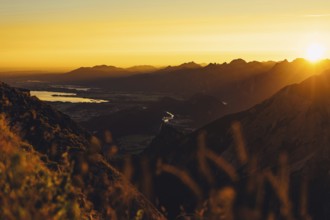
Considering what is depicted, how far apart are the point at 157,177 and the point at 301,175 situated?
17.0 metres

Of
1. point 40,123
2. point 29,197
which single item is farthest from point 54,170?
point 29,197

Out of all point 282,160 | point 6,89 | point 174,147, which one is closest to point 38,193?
point 6,89

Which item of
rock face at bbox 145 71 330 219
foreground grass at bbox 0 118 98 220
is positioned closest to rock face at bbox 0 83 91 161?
foreground grass at bbox 0 118 98 220

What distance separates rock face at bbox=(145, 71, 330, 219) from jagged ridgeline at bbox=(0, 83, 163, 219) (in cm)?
2216

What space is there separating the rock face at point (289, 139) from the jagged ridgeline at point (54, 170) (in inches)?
872

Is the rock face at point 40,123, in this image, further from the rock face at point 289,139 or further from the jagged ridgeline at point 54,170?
the rock face at point 289,139

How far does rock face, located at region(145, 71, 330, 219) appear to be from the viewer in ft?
148

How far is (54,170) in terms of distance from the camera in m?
19.1

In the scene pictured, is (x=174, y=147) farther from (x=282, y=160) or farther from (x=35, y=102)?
(x=35, y=102)

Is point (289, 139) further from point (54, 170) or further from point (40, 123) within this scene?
point (54, 170)

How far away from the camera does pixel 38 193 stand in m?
6.80

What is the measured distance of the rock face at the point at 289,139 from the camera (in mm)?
45069

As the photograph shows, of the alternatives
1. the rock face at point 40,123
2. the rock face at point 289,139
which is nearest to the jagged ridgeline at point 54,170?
the rock face at point 40,123

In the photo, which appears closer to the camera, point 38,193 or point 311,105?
point 38,193
